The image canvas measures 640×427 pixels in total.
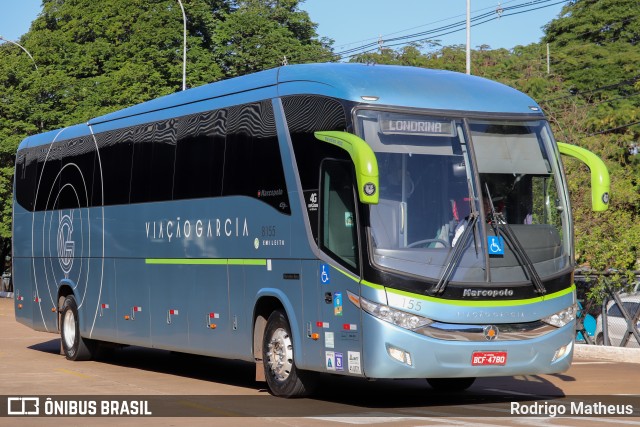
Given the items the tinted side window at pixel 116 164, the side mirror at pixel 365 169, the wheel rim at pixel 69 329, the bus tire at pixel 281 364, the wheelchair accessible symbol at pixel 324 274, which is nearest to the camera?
the side mirror at pixel 365 169

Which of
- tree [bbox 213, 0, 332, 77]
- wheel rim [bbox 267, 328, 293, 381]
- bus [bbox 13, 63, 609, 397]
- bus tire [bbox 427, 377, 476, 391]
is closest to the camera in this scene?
bus [bbox 13, 63, 609, 397]

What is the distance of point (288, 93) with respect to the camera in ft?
47.6

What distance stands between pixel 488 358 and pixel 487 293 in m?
0.69

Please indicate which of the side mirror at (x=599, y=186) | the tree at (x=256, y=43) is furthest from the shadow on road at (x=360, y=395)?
the tree at (x=256, y=43)

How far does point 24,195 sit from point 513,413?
13.7m

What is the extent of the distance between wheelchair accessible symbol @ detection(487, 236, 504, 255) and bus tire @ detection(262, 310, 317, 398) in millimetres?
2782

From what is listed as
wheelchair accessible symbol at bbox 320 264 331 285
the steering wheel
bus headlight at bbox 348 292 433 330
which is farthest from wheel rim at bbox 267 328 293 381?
the steering wheel

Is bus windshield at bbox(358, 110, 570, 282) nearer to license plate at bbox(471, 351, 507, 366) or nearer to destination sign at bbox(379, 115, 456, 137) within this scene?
destination sign at bbox(379, 115, 456, 137)

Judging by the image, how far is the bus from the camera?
1257cm

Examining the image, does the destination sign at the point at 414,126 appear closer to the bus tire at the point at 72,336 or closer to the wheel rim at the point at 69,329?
the bus tire at the point at 72,336

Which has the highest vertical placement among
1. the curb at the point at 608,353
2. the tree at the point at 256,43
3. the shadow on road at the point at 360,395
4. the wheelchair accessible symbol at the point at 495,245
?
the tree at the point at 256,43

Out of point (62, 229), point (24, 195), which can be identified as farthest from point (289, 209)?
point (24, 195)

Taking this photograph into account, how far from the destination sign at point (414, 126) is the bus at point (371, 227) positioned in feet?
0.05

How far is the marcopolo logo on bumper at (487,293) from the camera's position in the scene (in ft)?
41.3
